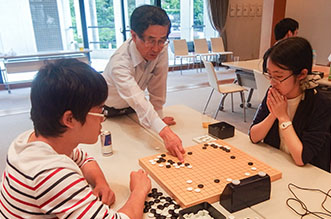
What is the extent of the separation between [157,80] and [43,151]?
3.92 feet

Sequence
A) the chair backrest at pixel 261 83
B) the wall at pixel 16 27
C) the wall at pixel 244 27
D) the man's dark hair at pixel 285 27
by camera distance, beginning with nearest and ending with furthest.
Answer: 1. the chair backrest at pixel 261 83
2. the man's dark hair at pixel 285 27
3. the wall at pixel 16 27
4. the wall at pixel 244 27

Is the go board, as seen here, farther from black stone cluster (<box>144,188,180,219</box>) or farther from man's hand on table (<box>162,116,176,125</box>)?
man's hand on table (<box>162,116,176,125</box>)

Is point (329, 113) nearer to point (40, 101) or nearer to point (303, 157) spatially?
point (303, 157)

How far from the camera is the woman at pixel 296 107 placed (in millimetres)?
1220

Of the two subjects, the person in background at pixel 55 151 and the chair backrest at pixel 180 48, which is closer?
the person in background at pixel 55 151

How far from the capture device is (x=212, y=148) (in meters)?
1.35

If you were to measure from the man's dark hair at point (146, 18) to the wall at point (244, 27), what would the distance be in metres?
6.49

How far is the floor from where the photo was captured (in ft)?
11.6

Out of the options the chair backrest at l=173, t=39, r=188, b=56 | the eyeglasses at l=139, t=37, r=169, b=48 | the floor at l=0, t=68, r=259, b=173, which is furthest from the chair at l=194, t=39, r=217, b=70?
the eyeglasses at l=139, t=37, r=169, b=48

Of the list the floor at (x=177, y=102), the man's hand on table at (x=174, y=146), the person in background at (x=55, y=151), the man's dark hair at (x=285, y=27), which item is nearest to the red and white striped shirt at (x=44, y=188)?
the person in background at (x=55, y=151)

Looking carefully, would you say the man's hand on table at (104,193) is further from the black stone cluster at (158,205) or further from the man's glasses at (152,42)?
the man's glasses at (152,42)

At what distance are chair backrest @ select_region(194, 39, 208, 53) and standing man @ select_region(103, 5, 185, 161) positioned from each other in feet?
17.4

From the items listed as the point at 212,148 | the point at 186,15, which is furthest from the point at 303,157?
the point at 186,15

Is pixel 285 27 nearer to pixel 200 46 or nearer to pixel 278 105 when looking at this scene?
pixel 278 105
